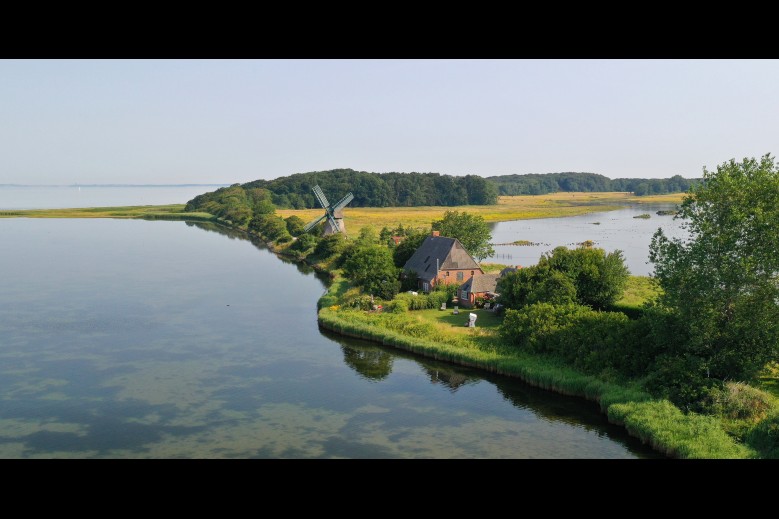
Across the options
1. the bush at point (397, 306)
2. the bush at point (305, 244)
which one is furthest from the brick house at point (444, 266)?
the bush at point (305, 244)

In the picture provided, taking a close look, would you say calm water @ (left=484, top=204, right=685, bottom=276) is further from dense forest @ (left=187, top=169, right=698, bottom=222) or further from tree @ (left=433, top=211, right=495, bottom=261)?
dense forest @ (left=187, top=169, right=698, bottom=222)

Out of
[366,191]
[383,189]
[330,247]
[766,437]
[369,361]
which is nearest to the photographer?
[766,437]

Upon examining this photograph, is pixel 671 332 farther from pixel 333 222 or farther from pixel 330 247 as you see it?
pixel 333 222

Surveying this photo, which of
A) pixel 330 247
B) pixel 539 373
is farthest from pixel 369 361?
pixel 330 247

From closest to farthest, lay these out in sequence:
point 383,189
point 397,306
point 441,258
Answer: point 397,306 → point 441,258 → point 383,189
